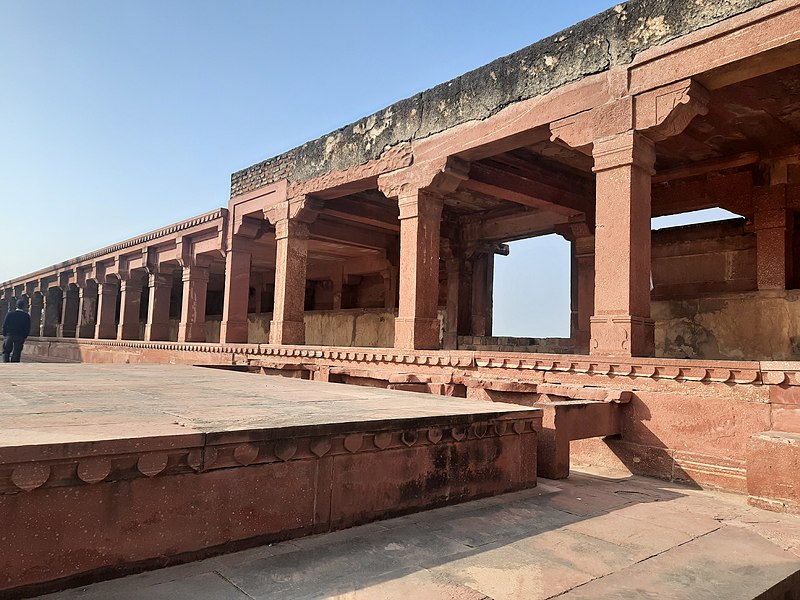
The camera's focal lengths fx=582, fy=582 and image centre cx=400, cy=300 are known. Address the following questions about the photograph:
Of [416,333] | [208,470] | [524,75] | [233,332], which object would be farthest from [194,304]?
[208,470]

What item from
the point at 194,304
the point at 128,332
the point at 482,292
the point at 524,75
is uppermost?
the point at 524,75

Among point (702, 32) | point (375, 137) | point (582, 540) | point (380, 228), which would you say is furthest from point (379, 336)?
point (582, 540)

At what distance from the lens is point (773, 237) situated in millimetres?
8648

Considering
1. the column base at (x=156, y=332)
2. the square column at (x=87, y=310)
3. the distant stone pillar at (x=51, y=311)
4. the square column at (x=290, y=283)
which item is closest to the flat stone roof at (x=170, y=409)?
the square column at (x=290, y=283)

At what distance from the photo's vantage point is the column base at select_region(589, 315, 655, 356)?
556 cm

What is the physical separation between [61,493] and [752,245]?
10.2m

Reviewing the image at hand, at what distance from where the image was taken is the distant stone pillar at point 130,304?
17.9m

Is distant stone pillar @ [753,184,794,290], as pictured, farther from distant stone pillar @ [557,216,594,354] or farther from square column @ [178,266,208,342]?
square column @ [178,266,208,342]

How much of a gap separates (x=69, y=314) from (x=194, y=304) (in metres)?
10.8

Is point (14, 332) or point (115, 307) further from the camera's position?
point (115, 307)

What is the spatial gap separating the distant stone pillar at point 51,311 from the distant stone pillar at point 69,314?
76.8 inches

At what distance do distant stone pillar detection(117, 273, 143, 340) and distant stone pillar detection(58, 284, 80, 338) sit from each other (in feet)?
18.8

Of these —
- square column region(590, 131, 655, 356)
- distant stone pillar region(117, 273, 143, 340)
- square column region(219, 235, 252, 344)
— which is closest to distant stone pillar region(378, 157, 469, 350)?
square column region(590, 131, 655, 356)

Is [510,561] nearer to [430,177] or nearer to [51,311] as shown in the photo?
[430,177]
